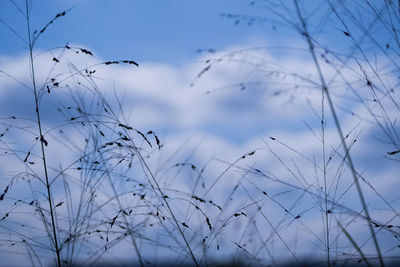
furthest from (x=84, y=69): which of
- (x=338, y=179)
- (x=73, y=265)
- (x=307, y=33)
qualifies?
(x=338, y=179)

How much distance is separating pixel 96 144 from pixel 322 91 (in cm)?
121

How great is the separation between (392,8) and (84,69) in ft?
5.13

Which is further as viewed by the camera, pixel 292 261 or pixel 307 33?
pixel 292 261

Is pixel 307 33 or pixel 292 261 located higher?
pixel 307 33

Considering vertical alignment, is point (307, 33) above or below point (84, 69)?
below

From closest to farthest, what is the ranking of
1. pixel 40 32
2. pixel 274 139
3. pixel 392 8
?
pixel 392 8, pixel 274 139, pixel 40 32

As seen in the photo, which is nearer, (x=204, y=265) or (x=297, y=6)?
(x=297, y=6)

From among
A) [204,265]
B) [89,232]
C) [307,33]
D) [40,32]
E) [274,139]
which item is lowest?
[204,265]

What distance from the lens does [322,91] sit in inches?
72.8

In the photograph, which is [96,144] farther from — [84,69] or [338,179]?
[338,179]

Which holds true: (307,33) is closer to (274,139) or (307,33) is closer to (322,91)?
(322,91)

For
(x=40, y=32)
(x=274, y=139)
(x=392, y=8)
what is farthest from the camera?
(x=40, y=32)

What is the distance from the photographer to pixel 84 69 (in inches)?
87.1

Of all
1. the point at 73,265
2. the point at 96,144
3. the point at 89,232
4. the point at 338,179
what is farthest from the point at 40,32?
the point at 338,179
